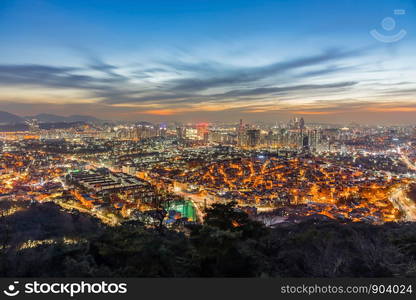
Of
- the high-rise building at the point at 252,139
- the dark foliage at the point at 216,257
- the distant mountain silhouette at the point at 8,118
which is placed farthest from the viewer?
the distant mountain silhouette at the point at 8,118

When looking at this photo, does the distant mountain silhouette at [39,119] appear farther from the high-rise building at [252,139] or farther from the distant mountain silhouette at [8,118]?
the high-rise building at [252,139]

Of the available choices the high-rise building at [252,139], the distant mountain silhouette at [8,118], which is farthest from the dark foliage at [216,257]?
the distant mountain silhouette at [8,118]

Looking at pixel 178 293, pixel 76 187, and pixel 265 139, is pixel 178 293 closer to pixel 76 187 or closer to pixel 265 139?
pixel 76 187

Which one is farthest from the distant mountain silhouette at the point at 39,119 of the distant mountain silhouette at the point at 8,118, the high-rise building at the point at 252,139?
the high-rise building at the point at 252,139

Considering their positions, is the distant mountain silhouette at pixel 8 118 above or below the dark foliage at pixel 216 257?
above

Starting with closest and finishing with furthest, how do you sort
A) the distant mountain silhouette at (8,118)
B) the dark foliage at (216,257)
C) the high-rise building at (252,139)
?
the dark foliage at (216,257), the high-rise building at (252,139), the distant mountain silhouette at (8,118)

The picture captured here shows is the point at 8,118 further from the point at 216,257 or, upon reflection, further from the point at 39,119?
the point at 216,257

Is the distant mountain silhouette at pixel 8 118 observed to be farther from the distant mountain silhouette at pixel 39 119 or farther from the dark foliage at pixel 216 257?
the dark foliage at pixel 216 257

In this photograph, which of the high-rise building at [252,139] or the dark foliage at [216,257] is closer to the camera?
the dark foliage at [216,257]

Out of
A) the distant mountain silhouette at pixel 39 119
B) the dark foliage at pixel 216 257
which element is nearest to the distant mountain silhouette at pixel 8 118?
the distant mountain silhouette at pixel 39 119

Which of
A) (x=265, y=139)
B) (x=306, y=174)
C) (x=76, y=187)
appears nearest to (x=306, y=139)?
(x=265, y=139)

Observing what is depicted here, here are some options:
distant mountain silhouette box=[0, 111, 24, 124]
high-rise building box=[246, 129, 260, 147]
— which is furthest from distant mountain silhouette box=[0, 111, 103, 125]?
high-rise building box=[246, 129, 260, 147]
